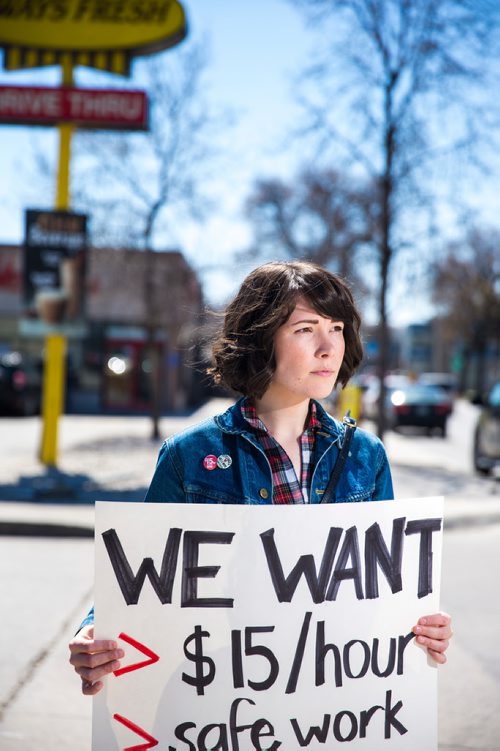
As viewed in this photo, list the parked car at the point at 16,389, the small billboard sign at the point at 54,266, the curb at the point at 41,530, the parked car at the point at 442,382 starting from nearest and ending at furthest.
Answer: the curb at the point at 41,530 < the small billboard sign at the point at 54,266 < the parked car at the point at 16,389 < the parked car at the point at 442,382

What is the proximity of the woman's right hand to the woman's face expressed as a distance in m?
0.77

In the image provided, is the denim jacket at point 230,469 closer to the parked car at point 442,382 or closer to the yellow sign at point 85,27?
the yellow sign at point 85,27

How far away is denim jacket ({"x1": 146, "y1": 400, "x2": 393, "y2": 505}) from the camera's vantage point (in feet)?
6.72

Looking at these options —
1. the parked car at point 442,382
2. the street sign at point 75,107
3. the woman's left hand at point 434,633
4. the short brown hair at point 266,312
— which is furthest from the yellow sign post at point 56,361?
the parked car at point 442,382

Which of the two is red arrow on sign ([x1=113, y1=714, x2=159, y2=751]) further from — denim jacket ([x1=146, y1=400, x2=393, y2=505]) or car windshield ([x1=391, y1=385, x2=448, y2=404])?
car windshield ([x1=391, y1=385, x2=448, y2=404])

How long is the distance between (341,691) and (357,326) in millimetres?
931

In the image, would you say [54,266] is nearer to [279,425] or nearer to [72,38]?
[72,38]

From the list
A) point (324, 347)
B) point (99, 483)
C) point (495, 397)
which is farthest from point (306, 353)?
point (495, 397)

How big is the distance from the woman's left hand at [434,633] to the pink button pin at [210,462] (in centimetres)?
64

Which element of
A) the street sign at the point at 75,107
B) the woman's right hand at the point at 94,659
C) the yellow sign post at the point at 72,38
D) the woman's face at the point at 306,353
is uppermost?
the yellow sign post at the point at 72,38

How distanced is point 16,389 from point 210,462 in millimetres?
21318

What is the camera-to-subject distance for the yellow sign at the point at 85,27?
1148 centimetres

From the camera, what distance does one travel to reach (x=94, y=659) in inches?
75.5

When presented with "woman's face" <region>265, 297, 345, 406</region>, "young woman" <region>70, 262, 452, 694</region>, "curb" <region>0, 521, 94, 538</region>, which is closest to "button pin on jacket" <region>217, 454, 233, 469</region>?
"young woman" <region>70, 262, 452, 694</region>
